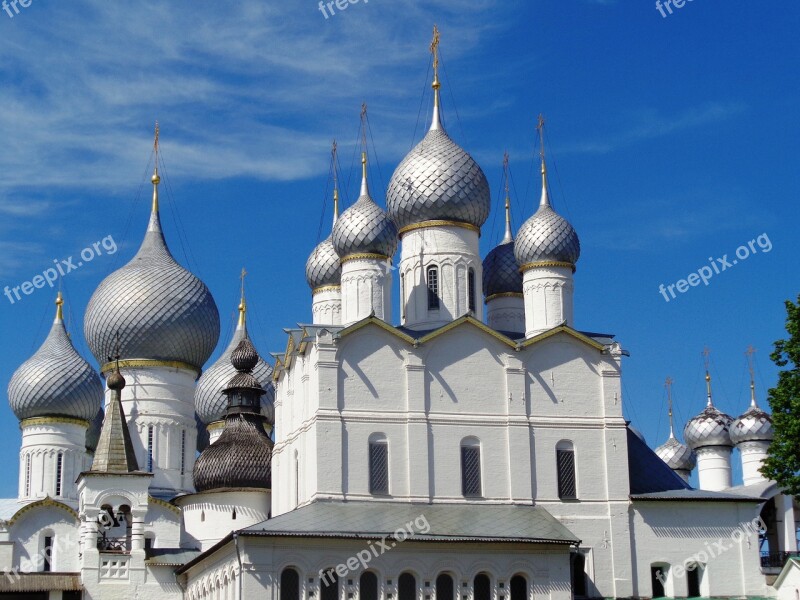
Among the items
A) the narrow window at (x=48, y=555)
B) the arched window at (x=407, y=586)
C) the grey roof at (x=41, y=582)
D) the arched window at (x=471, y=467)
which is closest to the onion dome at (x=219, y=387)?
the narrow window at (x=48, y=555)

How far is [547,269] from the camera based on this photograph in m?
34.6

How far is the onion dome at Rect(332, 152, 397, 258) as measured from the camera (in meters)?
34.6

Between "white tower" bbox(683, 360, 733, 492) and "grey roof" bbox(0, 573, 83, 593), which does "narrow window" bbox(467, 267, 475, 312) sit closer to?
"grey roof" bbox(0, 573, 83, 593)

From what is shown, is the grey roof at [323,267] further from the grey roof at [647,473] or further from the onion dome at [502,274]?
the grey roof at [647,473]

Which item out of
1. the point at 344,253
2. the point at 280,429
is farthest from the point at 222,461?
the point at 344,253

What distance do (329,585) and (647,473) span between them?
324 inches

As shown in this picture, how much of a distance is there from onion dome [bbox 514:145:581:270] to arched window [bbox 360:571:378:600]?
31.2 ft

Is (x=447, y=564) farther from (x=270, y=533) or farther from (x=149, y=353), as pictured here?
(x=149, y=353)

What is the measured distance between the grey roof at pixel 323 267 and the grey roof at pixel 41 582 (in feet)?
36.0

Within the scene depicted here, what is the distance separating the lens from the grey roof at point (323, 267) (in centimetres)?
3966

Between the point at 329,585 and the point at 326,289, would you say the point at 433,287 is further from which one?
the point at 329,585

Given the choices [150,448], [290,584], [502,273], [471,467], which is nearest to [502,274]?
[502,273]

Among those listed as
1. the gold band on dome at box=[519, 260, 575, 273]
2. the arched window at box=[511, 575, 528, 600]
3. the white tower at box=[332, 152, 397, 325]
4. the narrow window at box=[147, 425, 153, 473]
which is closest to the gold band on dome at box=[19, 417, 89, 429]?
the narrow window at box=[147, 425, 153, 473]

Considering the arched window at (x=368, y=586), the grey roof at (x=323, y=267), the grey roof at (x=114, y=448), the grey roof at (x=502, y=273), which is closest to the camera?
the arched window at (x=368, y=586)
